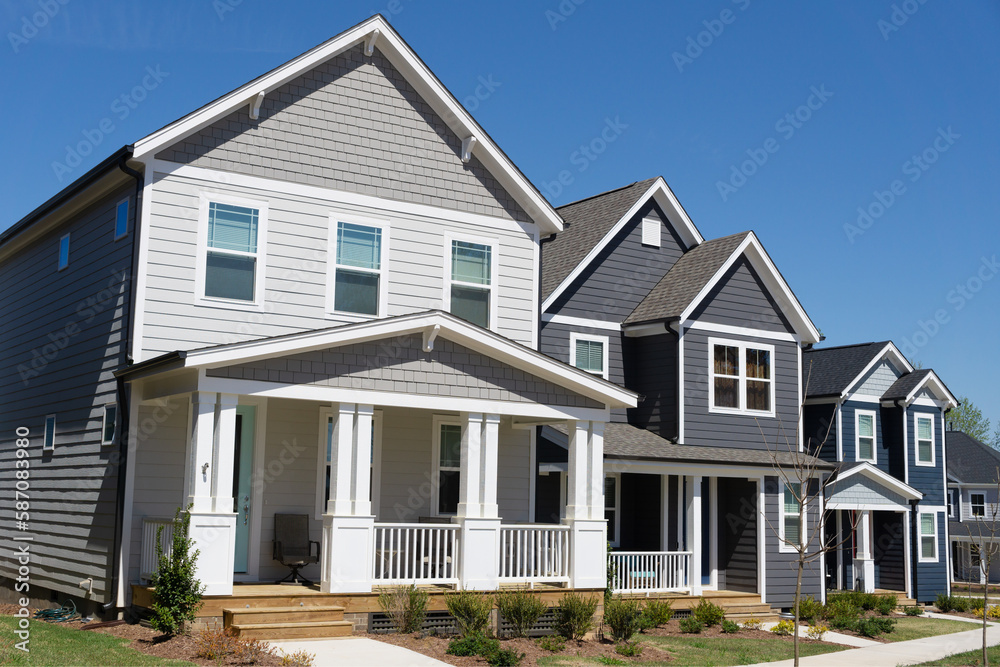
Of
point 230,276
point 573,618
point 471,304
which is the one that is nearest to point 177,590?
point 230,276

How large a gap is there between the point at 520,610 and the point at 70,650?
563 cm

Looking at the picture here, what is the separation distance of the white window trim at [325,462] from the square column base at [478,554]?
1999 mm

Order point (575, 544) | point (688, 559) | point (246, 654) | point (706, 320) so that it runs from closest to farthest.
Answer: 1. point (246, 654)
2. point (575, 544)
3. point (688, 559)
4. point (706, 320)

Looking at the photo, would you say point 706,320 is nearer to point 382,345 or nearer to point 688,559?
point 688,559

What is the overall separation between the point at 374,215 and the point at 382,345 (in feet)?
9.83

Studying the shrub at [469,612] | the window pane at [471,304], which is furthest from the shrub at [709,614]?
the window pane at [471,304]

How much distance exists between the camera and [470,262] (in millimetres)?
16672

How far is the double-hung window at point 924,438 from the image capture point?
26781 mm

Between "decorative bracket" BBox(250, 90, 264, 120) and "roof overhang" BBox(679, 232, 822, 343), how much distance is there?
10621 millimetres

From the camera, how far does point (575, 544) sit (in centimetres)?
1494

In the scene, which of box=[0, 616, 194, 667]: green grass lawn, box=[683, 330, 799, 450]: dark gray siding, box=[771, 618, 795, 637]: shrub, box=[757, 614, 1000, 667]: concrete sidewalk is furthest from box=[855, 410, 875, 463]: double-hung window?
box=[0, 616, 194, 667]: green grass lawn

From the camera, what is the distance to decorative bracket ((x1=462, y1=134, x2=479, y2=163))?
16531 millimetres

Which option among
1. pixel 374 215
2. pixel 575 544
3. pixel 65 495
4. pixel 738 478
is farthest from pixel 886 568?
pixel 65 495

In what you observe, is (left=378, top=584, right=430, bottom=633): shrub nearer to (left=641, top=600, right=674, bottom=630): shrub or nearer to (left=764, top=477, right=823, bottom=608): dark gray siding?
(left=641, top=600, right=674, bottom=630): shrub
